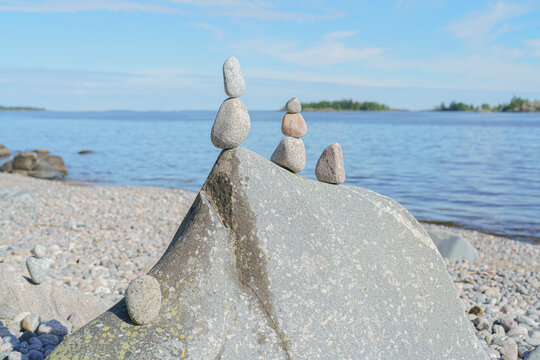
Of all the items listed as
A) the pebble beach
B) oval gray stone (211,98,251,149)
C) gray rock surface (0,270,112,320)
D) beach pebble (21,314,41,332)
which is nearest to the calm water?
the pebble beach

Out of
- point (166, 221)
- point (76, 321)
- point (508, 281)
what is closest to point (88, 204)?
point (166, 221)

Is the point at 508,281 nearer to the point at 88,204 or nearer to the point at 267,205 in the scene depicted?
the point at 267,205

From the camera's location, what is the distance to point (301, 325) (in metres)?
2.91

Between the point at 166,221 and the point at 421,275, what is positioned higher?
the point at 421,275

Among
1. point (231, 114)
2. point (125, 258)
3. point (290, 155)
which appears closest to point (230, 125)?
point (231, 114)

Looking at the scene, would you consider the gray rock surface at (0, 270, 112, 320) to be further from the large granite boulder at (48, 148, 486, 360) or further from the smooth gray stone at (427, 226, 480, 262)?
the smooth gray stone at (427, 226, 480, 262)

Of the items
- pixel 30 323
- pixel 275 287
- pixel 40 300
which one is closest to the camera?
pixel 275 287

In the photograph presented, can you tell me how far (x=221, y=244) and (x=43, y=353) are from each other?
6.77ft

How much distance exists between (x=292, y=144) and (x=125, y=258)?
474 centimetres

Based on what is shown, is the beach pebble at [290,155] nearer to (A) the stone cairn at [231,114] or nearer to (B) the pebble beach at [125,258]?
(A) the stone cairn at [231,114]

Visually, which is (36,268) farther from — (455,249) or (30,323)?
(455,249)

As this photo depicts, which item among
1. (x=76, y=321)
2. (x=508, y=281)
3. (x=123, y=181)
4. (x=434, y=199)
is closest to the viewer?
(x=76, y=321)

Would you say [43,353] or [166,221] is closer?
[43,353]

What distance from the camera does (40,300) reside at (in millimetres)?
4605
